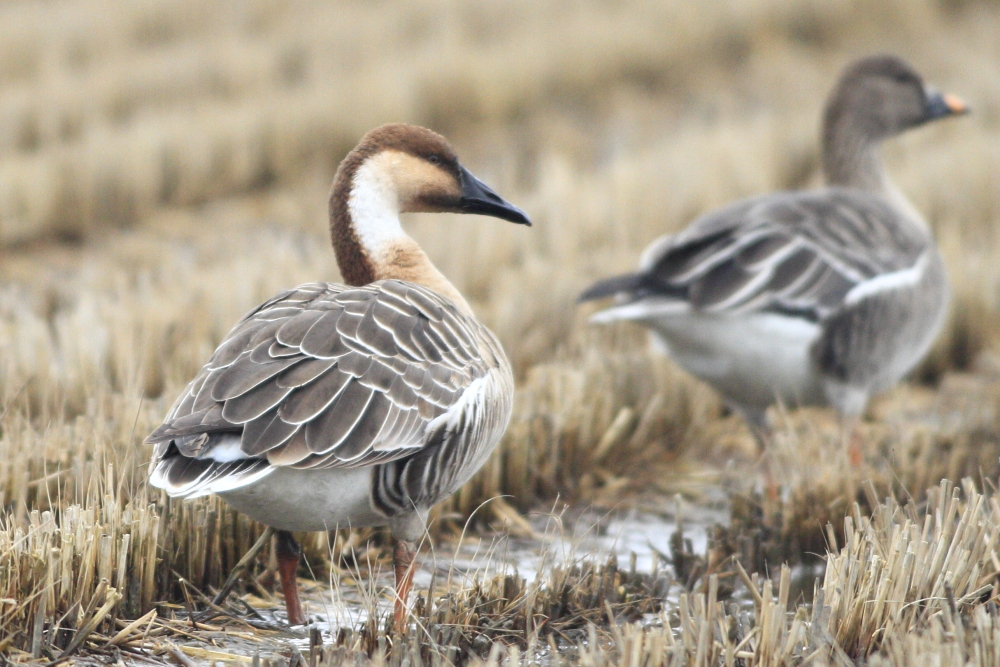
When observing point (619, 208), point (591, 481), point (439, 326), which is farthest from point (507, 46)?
point (439, 326)

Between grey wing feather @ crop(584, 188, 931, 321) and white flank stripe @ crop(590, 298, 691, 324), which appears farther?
grey wing feather @ crop(584, 188, 931, 321)

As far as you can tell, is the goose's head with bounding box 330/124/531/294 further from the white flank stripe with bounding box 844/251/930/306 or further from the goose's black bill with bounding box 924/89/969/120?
the goose's black bill with bounding box 924/89/969/120

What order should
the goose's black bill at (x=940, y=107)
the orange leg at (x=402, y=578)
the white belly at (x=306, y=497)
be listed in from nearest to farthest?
the white belly at (x=306, y=497), the orange leg at (x=402, y=578), the goose's black bill at (x=940, y=107)

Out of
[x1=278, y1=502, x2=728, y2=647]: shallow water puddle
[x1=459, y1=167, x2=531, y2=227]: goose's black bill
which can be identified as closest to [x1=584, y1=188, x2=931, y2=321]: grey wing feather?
[x1=278, y1=502, x2=728, y2=647]: shallow water puddle

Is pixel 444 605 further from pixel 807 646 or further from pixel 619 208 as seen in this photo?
pixel 619 208

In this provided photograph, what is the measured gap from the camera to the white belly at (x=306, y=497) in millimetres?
3350

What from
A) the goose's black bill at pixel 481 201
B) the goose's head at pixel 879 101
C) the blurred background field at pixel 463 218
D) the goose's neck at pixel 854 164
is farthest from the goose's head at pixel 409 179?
the goose's head at pixel 879 101

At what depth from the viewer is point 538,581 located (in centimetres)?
367

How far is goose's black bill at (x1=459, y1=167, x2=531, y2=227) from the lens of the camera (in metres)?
4.63

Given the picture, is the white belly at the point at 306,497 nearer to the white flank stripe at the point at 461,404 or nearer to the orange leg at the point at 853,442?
the white flank stripe at the point at 461,404

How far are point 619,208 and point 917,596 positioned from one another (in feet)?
19.3

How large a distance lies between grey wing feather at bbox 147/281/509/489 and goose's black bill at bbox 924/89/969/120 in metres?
4.75

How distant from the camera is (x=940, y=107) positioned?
7656 mm

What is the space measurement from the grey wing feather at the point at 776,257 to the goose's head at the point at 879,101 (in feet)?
3.81
